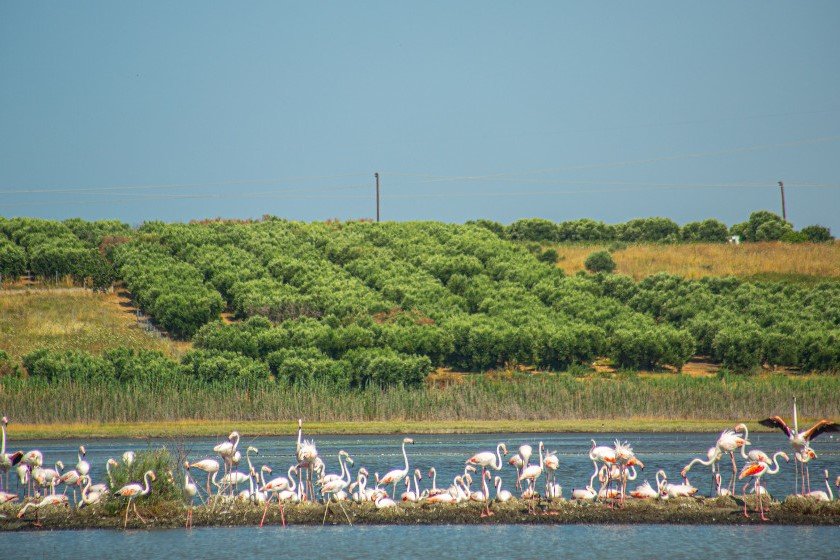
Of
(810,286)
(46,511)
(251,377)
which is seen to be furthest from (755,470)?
(810,286)

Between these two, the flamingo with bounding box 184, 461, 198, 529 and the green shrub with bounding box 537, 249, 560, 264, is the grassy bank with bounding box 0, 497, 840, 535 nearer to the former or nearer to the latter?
the flamingo with bounding box 184, 461, 198, 529

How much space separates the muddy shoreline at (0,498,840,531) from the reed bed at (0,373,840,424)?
2025 centimetres

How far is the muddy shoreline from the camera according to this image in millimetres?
23042

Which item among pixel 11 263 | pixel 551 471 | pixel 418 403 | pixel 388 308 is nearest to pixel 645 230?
pixel 388 308

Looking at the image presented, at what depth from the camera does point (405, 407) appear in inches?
1795

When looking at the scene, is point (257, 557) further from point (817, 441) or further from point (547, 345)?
point (547, 345)

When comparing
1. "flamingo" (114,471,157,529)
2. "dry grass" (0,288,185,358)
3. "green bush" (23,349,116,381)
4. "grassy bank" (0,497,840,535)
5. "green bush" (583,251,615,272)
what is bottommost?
"grassy bank" (0,497,840,535)

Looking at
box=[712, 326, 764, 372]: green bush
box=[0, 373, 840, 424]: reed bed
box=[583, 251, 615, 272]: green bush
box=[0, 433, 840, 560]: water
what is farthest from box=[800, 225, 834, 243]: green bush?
box=[0, 433, 840, 560]: water

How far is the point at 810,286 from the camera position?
77.1 m

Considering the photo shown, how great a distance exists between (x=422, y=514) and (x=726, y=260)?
221 feet

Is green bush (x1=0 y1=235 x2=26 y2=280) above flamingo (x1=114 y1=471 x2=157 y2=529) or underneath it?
above

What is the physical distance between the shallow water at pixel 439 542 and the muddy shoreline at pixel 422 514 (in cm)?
20

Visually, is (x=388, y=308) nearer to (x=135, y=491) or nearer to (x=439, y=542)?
(x=135, y=491)

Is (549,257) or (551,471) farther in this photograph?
(549,257)
